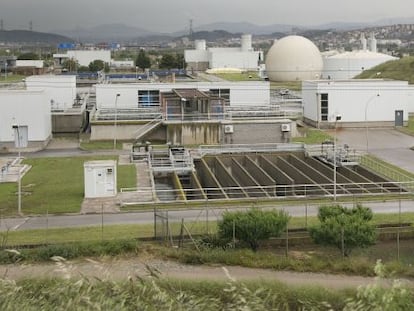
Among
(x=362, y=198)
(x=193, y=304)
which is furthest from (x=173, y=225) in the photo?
(x=193, y=304)

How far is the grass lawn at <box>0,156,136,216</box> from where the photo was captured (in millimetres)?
23906

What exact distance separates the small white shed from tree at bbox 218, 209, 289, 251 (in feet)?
28.8

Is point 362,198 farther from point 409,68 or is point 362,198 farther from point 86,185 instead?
point 409,68

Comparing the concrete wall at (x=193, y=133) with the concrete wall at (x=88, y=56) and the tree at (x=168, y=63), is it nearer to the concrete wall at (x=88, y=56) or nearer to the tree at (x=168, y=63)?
the tree at (x=168, y=63)

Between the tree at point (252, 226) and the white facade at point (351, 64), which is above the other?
the white facade at point (351, 64)

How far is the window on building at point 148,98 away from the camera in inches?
1953

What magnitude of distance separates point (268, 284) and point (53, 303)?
6471 mm

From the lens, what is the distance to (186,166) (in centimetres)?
3253

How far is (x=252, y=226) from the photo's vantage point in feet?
57.2

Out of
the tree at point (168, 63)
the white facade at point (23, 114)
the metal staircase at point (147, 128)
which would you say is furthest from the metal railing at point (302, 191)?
the tree at point (168, 63)

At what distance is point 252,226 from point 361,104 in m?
31.6

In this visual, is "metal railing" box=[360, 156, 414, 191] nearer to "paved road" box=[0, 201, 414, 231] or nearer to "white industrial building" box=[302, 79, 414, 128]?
"paved road" box=[0, 201, 414, 231]

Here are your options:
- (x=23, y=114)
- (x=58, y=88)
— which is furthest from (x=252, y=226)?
(x=58, y=88)

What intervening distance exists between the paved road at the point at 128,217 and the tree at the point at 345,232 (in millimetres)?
3635
